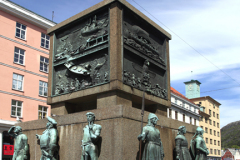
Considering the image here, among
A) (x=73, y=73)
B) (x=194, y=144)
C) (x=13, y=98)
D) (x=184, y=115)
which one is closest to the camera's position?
(x=194, y=144)

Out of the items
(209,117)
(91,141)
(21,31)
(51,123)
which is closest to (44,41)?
(21,31)

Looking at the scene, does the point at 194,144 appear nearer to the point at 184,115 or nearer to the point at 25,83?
the point at 25,83

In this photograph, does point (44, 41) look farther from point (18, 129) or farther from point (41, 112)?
point (18, 129)

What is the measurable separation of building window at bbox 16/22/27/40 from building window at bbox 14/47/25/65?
1.50 metres

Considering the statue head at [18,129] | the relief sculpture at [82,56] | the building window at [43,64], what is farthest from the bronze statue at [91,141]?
the building window at [43,64]

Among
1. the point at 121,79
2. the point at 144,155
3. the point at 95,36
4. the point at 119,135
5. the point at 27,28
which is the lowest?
the point at 144,155

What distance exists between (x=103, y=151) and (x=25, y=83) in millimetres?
24466

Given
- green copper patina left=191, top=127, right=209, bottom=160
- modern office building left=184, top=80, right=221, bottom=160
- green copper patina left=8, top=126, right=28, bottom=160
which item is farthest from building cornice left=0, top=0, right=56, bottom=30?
modern office building left=184, top=80, right=221, bottom=160

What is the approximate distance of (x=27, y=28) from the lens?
32.8 meters

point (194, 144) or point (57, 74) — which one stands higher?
point (57, 74)

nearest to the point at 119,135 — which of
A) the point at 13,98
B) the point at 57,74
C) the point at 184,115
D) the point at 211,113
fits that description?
the point at 57,74

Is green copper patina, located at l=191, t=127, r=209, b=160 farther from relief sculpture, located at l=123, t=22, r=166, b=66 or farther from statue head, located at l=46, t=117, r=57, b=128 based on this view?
statue head, located at l=46, t=117, r=57, b=128

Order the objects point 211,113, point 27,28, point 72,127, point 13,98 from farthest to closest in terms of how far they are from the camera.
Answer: point 211,113
point 27,28
point 13,98
point 72,127

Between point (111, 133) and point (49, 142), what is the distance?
2.43 meters
